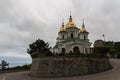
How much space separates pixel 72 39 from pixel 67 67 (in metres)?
25.4

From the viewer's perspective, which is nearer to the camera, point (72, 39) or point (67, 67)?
point (67, 67)

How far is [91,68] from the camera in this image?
3488cm

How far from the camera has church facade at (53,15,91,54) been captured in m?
58.4

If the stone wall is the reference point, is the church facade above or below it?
above

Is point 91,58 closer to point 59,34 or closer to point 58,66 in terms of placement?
point 58,66

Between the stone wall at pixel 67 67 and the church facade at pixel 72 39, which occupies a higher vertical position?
the church facade at pixel 72 39

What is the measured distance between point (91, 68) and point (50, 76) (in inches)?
264

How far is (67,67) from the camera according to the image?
34312 millimetres

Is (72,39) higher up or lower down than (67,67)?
higher up

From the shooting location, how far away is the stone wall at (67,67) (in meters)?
34.0

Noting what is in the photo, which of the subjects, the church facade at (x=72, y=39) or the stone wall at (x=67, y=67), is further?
the church facade at (x=72, y=39)

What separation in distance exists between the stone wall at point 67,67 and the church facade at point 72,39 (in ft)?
68.1

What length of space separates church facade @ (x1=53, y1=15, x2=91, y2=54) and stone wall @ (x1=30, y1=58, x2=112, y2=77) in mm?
20758

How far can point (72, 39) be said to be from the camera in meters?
59.2
